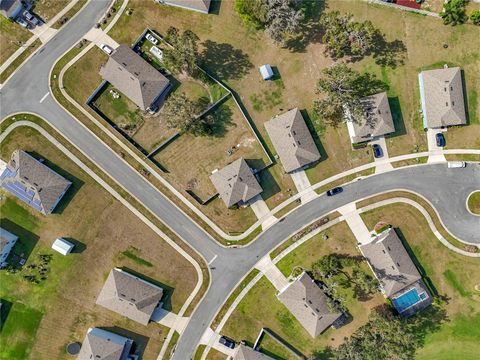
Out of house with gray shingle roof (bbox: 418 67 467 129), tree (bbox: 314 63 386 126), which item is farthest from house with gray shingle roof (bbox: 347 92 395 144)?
house with gray shingle roof (bbox: 418 67 467 129)

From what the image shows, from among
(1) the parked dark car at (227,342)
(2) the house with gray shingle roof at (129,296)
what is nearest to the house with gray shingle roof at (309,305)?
(1) the parked dark car at (227,342)

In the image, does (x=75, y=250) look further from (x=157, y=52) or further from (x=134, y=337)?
(x=157, y=52)

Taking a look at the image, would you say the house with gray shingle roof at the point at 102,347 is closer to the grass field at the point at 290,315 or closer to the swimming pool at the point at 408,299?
the grass field at the point at 290,315

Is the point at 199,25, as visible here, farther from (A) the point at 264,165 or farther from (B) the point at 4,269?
(B) the point at 4,269

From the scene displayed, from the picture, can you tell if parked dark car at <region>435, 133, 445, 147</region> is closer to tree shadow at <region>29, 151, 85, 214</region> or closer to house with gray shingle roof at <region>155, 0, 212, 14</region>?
house with gray shingle roof at <region>155, 0, 212, 14</region>

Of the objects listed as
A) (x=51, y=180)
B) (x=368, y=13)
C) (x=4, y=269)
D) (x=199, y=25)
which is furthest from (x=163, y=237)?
(x=368, y=13)

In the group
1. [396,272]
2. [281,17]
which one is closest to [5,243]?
[281,17]
